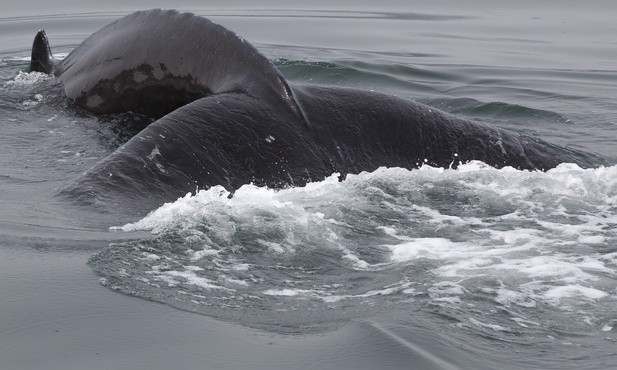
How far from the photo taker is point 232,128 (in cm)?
712

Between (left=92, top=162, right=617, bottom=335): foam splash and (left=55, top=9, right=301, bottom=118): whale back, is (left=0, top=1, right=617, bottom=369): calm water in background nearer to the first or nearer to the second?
(left=92, top=162, right=617, bottom=335): foam splash

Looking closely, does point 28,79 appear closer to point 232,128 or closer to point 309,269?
point 232,128

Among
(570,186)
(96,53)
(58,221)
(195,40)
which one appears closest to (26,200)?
(58,221)

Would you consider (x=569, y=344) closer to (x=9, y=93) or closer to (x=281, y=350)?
(x=281, y=350)

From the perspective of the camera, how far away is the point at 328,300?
5340 millimetres

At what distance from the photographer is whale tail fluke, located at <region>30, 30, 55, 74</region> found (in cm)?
1041

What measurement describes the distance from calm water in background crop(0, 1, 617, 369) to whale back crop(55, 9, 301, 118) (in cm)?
29

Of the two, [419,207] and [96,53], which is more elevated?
[96,53]

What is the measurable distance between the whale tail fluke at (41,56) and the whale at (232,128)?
1.62 metres

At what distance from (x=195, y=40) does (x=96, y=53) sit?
1414 mm

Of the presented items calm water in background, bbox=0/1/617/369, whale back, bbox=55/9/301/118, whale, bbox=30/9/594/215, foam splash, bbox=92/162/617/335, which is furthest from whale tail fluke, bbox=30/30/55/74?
foam splash, bbox=92/162/617/335

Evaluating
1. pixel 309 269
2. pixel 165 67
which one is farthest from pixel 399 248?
pixel 165 67

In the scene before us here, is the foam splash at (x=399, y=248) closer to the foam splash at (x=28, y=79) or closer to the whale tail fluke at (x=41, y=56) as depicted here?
the foam splash at (x=28, y=79)

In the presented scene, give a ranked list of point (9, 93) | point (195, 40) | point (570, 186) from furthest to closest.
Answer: point (9, 93), point (195, 40), point (570, 186)
